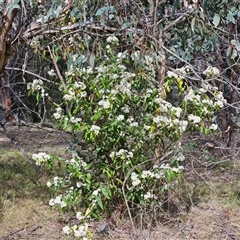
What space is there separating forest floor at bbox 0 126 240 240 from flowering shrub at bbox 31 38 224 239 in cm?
29

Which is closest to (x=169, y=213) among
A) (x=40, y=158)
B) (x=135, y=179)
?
(x=135, y=179)

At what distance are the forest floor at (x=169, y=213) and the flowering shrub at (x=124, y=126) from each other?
0.29m

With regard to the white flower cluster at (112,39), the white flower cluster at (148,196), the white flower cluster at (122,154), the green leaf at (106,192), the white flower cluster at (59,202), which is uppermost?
the white flower cluster at (112,39)

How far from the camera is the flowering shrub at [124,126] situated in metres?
3.29

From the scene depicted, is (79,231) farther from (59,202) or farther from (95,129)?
(95,129)

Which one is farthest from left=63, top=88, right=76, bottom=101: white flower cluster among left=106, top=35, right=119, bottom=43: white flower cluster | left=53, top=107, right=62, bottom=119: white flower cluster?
left=106, top=35, right=119, bottom=43: white flower cluster

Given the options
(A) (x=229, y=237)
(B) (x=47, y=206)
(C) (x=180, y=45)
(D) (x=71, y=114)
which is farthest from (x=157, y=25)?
(B) (x=47, y=206)

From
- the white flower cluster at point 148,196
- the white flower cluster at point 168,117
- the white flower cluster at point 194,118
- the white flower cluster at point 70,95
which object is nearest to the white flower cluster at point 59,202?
the white flower cluster at point 148,196

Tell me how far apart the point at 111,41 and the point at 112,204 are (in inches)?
57.8

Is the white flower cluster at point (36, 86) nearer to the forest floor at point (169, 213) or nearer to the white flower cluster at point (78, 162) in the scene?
the white flower cluster at point (78, 162)

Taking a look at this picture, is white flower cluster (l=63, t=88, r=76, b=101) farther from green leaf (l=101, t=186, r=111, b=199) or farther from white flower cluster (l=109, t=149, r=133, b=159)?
green leaf (l=101, t=186, r=111, b=199)

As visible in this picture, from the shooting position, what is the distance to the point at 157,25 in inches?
133

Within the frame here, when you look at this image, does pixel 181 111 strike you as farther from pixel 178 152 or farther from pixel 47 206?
pixel 47 206

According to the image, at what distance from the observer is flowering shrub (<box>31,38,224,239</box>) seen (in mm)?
3285
